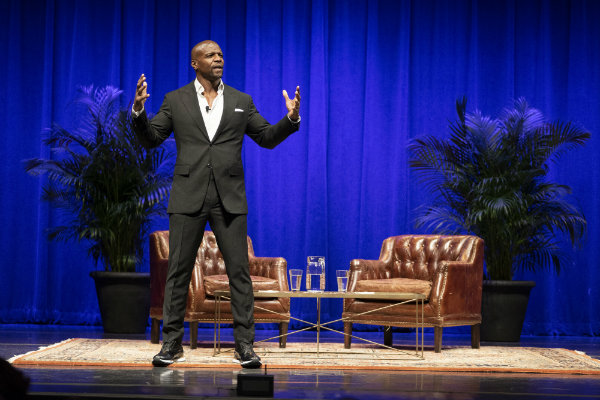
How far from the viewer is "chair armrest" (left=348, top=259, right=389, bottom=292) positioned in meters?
5.01

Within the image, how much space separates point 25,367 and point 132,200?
224cm

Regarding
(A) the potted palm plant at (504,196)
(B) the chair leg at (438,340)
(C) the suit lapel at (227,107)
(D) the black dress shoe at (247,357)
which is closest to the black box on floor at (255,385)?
(D) the black dress shoe at (247,357)

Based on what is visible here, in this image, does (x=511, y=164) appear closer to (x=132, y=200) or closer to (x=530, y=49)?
(x=530, y=49)

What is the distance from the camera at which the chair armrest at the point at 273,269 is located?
4.93 m

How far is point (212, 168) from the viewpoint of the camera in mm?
3451

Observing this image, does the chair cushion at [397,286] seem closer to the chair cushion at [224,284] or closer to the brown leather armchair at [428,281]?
the brown leather armchair at [428,281]

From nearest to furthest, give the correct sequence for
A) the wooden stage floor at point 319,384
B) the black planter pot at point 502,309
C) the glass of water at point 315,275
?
the wooden stage floor at point 319,384 → the glass of water at point 315,275 → the black planter pot at point 502,309

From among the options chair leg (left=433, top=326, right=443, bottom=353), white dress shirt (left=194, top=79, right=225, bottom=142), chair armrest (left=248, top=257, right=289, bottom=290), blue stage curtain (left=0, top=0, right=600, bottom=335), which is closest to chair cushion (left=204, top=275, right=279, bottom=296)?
chair armrest (left=248, top=257, right=289, bottom=290)

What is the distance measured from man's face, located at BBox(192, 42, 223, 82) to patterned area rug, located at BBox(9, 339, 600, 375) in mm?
1507

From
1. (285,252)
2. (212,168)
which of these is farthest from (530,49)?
(212,168)

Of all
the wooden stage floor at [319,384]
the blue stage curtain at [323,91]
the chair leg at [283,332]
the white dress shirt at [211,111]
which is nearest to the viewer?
the wooden stage floor at [319,384]

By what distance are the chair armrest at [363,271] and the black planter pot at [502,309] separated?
97 centimetres

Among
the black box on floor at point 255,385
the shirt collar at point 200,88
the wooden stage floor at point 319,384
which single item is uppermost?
the shirt collar at point 200,88

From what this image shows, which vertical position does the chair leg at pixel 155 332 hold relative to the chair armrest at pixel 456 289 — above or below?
below
